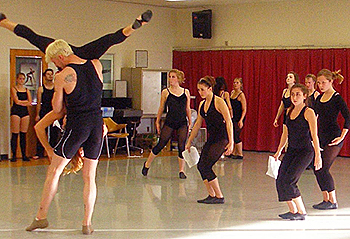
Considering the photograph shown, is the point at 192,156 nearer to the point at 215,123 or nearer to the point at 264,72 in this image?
the point at 215,123

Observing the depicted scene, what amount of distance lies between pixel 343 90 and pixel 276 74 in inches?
56.5

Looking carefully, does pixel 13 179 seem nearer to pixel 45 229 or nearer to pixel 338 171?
pixel 45 229

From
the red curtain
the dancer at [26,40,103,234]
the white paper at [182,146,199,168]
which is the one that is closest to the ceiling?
the red curtain

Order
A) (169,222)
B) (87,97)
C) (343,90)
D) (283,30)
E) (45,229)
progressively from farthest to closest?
(283,30) < (343,90) < (169,222) < (45,229) < (87,97)

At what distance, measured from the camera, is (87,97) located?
5242 millimetres

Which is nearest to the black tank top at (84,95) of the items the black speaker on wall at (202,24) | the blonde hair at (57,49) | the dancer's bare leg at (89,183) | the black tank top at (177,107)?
the blonde hair at (57,49)

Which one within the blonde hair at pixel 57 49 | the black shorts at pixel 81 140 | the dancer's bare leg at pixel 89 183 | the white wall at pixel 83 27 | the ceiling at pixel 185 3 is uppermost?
the ceiling at pixel 185 3

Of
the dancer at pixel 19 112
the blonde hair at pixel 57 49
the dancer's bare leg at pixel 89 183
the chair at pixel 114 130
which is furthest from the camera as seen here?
the chair at pixel 114 130

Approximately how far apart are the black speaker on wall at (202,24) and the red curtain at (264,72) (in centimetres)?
44

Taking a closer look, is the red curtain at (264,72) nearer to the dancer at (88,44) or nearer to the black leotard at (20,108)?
the black leotard at (20,108)

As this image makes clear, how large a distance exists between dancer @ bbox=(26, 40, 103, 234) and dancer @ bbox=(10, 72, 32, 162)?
5453 millimetres

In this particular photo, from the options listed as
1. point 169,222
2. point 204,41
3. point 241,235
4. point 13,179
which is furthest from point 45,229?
point 204,41

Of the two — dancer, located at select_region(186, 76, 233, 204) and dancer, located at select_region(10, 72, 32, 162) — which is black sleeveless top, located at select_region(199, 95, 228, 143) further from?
dancer, located at select_region(10, 72, 32, 162)

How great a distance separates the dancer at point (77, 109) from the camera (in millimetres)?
5184
